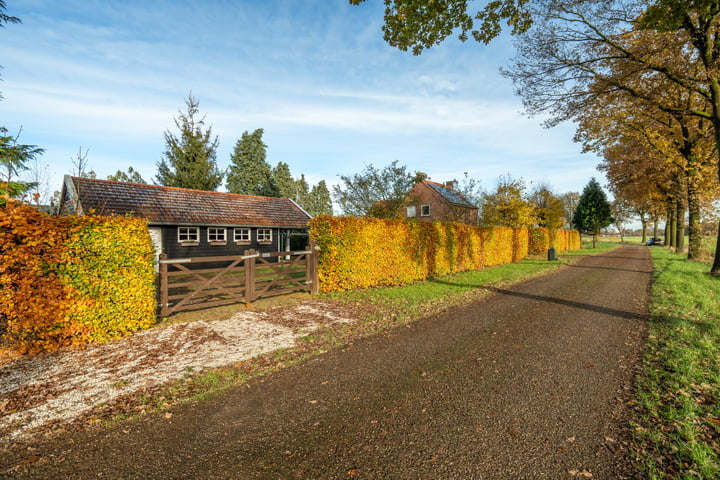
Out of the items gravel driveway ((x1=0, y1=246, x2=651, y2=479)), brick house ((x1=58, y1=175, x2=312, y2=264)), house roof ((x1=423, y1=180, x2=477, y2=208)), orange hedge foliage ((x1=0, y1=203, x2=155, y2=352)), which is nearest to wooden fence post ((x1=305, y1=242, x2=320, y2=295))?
orange hedge foliage ((x1=0, y1=203, x2=155, y2=352))

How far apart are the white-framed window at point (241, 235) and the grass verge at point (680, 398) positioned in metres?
19.5

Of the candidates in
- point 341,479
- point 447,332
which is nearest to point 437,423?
point 341,479

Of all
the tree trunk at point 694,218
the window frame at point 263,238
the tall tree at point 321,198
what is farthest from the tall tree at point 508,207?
the tall tree at point 321,198

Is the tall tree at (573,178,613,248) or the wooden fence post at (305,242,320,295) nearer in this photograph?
the wooden fence post at (305,242,320,295)

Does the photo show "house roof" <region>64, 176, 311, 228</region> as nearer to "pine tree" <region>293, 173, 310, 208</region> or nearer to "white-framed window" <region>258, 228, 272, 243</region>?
"white-framed window" <region>258, 228, 272, 243</region>

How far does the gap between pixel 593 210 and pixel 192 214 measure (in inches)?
1912

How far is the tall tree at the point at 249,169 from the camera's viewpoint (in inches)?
1433

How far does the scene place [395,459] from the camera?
9.20 ft

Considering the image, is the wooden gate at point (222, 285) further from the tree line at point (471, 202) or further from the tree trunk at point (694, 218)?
the tree trunk at point (694, 218)

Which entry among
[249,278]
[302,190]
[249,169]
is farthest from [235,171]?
[249,278]

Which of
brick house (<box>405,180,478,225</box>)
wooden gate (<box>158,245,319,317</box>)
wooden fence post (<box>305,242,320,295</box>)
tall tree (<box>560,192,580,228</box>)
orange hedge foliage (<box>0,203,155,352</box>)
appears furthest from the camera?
tall tree (<box>560,192,580,228</box>)

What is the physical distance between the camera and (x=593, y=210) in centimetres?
4134

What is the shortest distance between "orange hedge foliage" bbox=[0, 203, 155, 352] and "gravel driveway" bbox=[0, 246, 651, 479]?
3.36 metres

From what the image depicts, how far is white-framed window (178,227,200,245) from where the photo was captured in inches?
687
